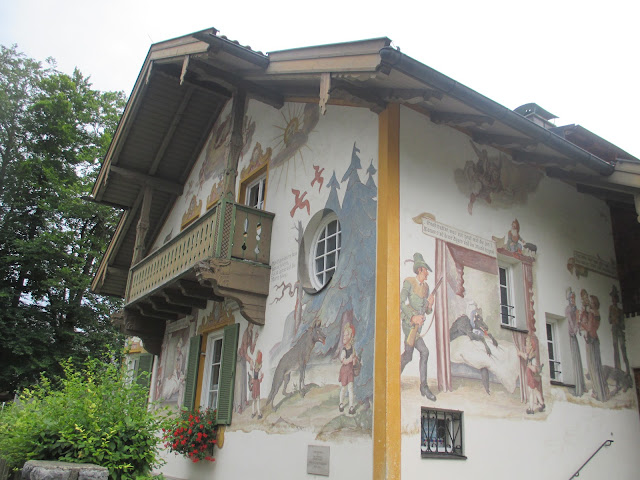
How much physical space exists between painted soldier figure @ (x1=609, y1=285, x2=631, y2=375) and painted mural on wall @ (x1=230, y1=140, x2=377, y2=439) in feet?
15.9

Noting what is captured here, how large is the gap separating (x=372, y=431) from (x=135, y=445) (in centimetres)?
248

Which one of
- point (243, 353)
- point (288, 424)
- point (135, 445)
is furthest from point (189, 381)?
point (135, 445)

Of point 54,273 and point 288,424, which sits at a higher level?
point 54,273

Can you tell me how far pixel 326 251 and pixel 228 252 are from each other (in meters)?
1.53

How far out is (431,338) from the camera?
23.6 feet

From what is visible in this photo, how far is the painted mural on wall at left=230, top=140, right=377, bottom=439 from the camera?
7.12 m

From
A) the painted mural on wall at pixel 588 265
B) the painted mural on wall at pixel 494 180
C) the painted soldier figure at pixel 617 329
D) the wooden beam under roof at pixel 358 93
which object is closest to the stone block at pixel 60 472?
the wooden beam under roof at pixel 358 93

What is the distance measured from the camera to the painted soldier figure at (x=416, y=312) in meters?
6.96

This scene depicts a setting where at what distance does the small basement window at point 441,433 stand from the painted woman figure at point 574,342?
258 centimetres

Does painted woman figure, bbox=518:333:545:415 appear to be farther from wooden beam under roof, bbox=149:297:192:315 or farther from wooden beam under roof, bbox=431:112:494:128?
wooden beam under roof, bbox=149:297:192:315

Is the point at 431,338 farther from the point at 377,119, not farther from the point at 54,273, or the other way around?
the point at 54,273

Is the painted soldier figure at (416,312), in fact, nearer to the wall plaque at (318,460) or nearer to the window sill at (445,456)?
the window sill at (445,456)

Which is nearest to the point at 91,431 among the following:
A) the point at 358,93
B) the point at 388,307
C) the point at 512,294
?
the point at 388,307

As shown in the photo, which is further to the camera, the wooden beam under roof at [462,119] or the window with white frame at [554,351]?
the window with white frame at [554,351]
